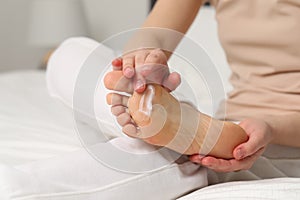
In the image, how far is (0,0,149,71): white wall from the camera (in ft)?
8.07

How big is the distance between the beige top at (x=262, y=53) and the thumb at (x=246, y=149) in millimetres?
184

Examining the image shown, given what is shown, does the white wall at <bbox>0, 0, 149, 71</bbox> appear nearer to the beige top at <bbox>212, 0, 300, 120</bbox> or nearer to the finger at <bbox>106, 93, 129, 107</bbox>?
the beige top at <bbox>212, 0, 300, 120</bbox>

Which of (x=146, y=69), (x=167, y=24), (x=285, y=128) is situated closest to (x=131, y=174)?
(x=146, y=69)

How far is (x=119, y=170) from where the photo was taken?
70 cm

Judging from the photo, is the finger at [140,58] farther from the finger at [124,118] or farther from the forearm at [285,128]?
the forearm at [285,128]

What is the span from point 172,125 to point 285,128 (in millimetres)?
218

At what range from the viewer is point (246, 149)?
71 cm

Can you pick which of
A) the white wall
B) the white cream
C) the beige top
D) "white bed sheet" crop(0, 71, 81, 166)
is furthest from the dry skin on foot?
the white wall

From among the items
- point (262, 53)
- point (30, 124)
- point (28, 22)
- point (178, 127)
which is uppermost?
point (178, 127)

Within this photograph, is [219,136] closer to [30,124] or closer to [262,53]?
[262,53]

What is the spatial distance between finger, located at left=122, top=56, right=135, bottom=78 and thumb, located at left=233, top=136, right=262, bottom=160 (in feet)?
0.55

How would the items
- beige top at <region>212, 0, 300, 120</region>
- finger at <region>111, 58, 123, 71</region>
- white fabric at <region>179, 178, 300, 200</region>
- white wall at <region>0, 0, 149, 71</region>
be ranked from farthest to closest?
white wall at <region>0, 0, 149, 71</region>, beige top at <region>212, 0, 300, 120</region>, finger at <region>111, 58, 123, 71</region>, white fabric at <region>179, 178, 300, 200</region>

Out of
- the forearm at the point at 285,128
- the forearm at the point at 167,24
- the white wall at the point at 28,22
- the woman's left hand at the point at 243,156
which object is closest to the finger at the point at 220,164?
the woman's left hand at the point at 243,156

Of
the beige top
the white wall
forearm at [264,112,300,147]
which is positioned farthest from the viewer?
the white wall
